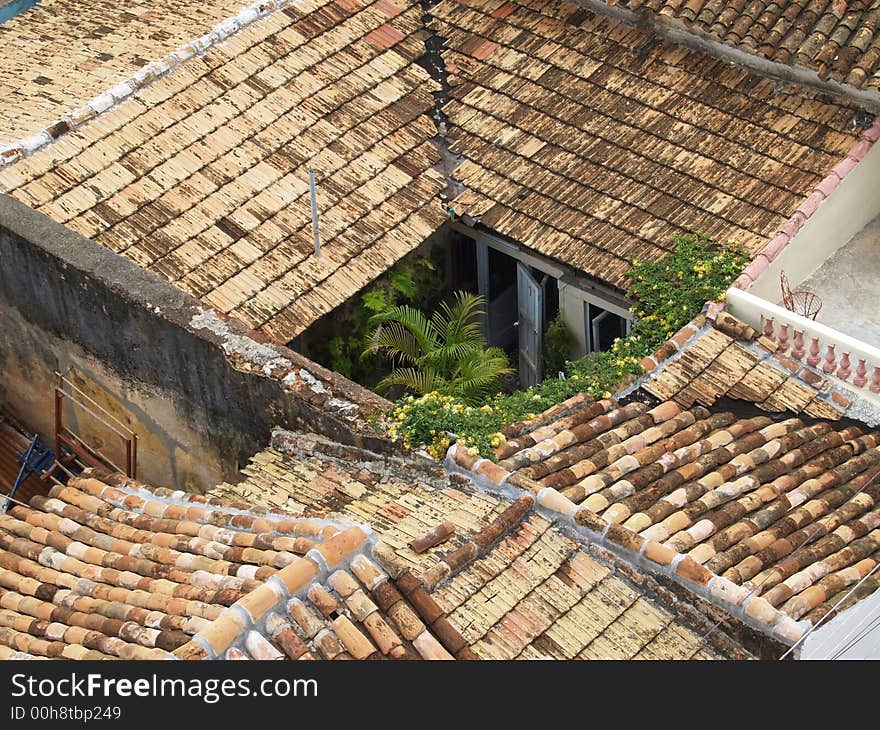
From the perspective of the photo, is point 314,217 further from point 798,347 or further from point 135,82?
point 798,347

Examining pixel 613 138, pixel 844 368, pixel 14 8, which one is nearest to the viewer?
pixel 844 368

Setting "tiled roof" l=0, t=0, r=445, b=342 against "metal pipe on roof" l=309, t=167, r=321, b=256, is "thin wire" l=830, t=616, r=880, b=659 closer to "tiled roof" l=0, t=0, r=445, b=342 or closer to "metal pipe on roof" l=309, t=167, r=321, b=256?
"tiled roof" l=0, t=0, r=445, b=342

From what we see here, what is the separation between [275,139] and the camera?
18.7m

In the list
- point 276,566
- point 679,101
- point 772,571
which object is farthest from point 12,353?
point 772,571

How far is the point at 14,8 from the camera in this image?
23.6 m

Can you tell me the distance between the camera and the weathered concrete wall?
1537cm

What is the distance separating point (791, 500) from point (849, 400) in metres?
1.85

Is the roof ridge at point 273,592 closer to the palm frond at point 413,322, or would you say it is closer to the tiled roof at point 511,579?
the tiled roof at point 511,579

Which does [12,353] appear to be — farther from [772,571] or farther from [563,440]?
[772,571]

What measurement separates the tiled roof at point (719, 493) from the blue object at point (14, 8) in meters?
12.7

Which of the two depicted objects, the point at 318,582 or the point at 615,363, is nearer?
the point at 318,582

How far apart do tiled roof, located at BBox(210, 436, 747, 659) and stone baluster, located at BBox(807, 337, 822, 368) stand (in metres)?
3.97

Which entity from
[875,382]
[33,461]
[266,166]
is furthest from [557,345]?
[33,461]

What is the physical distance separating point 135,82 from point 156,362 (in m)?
→ 3.98
